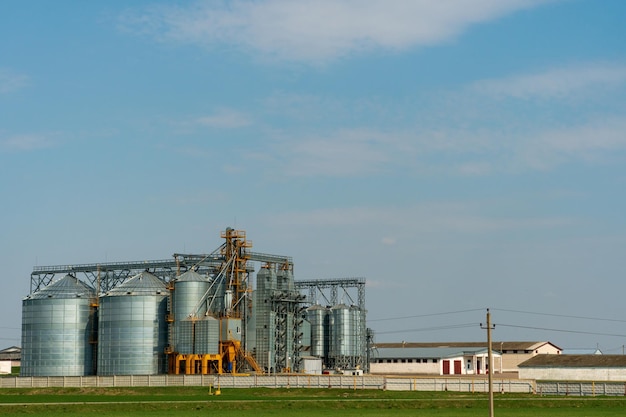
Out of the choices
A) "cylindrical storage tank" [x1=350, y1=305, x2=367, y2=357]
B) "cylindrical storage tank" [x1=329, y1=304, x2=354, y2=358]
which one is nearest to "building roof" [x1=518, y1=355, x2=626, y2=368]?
"cylindrical storage tank" [x1=350, y1=305, x2=367, y2=357]

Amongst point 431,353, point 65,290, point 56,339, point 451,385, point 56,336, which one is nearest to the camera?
point 451,385

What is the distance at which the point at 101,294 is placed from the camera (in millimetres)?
128250

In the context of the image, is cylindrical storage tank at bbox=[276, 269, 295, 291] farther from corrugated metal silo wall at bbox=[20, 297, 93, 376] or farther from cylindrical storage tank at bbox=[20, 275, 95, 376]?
corrugated metal silo wall at bbox=[20, 297, 93, 376]

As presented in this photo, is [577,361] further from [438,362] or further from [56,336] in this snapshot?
[56,336]

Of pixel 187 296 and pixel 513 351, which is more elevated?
pixel 187 296

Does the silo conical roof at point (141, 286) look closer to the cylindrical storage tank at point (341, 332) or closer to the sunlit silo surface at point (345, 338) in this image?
the cylindrical storage tank at point (341, 332)

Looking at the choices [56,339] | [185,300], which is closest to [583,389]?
[185,300]

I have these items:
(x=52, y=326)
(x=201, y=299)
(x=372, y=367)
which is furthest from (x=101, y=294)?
(x=372, y=367)

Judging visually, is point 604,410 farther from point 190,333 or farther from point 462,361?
point 462,361

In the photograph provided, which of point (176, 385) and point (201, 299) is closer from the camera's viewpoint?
point (176, 385)

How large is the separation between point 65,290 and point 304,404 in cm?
6242

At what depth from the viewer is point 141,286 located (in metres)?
123

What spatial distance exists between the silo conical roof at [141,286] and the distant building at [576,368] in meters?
56.9

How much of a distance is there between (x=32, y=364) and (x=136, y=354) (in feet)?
50.5
